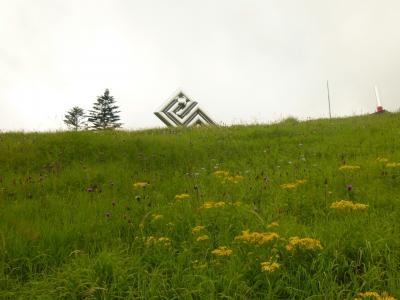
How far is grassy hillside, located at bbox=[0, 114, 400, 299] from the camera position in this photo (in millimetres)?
4379

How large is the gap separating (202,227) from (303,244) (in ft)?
3.78

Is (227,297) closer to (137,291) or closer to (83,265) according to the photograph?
(137,291)

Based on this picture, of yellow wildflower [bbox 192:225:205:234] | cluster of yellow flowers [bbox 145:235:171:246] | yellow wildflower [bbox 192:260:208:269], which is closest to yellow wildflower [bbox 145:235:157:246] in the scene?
cluster of yellow flowers [bbox 145:235:171:246]

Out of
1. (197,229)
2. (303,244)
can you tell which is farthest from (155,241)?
(303,244)

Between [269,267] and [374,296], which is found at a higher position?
[269,267]

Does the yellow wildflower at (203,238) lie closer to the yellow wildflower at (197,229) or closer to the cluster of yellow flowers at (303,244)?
the yellow wildflower at (197,229)

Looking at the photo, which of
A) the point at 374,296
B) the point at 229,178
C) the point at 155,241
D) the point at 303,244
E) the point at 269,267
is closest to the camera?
the point at 374,296

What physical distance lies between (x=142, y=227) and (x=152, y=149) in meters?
5.34

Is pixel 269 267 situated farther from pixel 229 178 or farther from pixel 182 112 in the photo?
pixel 182 112

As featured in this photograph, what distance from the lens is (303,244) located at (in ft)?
14.8

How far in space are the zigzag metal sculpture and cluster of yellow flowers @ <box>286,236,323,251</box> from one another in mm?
20129

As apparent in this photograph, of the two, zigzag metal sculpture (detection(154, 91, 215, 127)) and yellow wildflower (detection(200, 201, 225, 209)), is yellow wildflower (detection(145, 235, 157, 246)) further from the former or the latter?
zigzag metal sculpture (detection(154, 91, 215, 127))

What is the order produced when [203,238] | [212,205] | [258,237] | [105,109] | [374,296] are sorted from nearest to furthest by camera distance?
[374,296]
[258,237]
[203,238]
[212,205]
[105,109]

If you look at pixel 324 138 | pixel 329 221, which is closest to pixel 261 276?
pixel 329 221
